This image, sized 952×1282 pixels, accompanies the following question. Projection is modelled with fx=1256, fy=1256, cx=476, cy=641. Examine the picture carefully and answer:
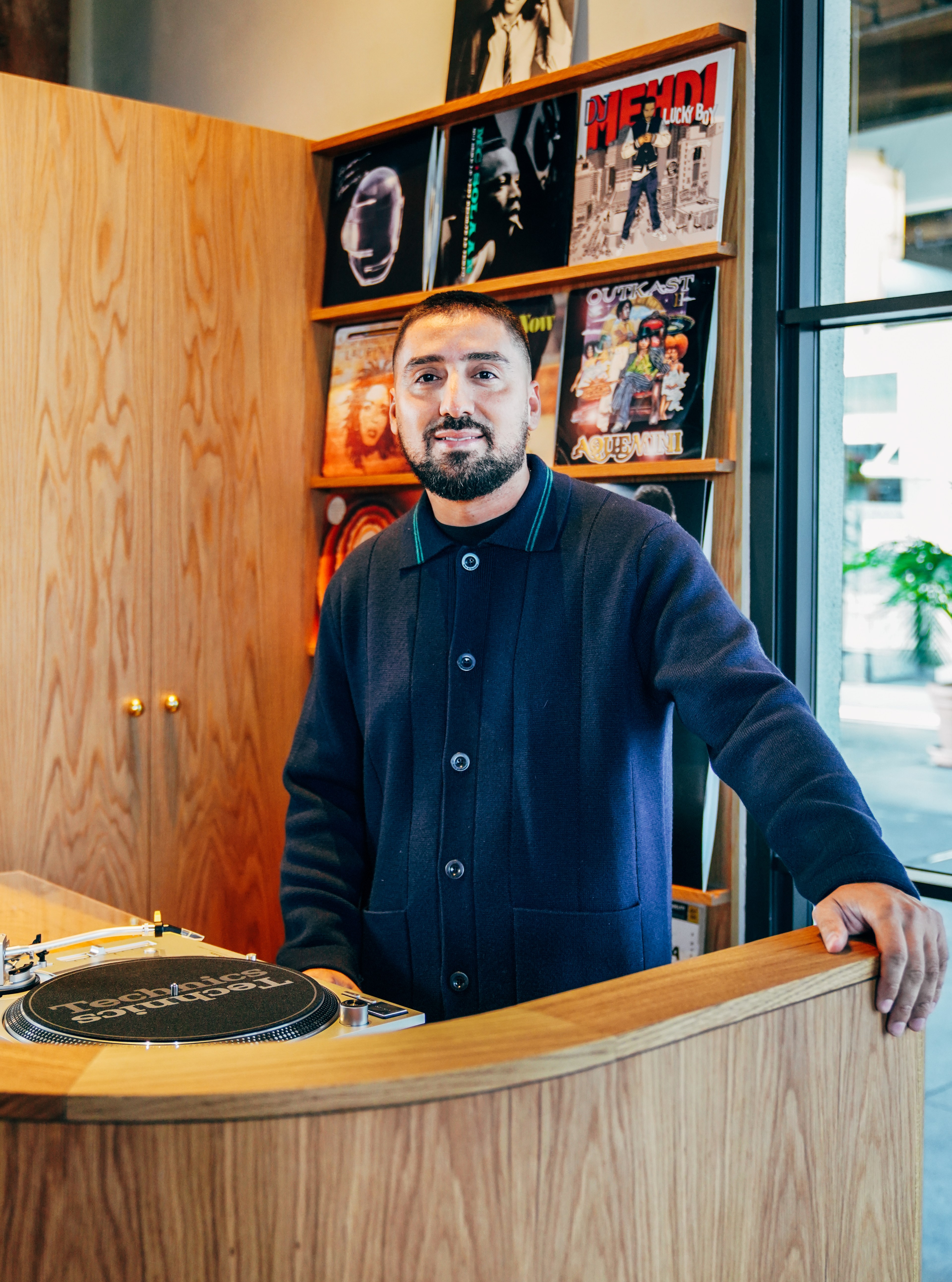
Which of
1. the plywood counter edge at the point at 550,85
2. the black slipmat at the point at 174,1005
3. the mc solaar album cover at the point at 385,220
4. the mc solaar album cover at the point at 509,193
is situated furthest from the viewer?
the mc solaar album cover at the point at 385,220

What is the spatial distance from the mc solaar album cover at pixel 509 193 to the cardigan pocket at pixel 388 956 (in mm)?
1446

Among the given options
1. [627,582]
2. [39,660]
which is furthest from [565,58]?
[39,660]

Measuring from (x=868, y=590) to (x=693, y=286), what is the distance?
657 millimetres

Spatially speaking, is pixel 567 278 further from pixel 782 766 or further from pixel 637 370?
pixel 782 766

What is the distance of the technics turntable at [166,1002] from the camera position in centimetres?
109

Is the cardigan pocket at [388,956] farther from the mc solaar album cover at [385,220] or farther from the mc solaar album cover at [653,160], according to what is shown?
the mc solaar album cover at [385,220]

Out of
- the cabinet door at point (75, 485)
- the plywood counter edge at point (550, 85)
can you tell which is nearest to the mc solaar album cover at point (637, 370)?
the plywood counter edge at point (550, 85)

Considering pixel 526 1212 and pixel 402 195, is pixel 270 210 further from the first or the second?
pixel 526 1212

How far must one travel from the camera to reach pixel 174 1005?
3.86ft

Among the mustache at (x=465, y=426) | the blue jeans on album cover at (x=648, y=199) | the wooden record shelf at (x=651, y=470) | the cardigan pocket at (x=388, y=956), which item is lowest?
the cardigan pocket at (x=388, y=956)

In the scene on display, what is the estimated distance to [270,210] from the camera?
3.00 metres

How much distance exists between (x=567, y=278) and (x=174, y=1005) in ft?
5.77

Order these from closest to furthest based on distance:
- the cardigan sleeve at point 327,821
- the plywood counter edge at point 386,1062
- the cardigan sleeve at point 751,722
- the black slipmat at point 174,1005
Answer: the plywood counter edge at point 386,1062, the black slipmat at point 174,1005, the cardigan sleeve at point 751,722, the cardigan sleeve at point 327,821

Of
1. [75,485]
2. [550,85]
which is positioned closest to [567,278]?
[550,85]
